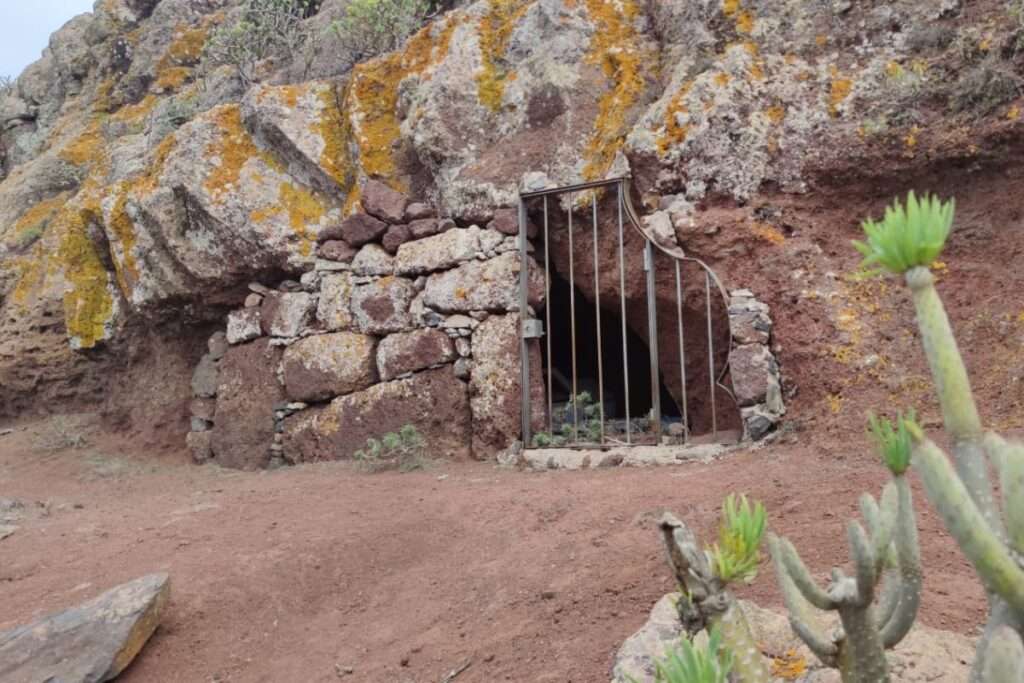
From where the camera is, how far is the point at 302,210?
659 centimetres

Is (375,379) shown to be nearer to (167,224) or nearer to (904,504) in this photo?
(167,224)

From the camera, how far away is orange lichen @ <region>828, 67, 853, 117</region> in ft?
16.8

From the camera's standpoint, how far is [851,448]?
4105mm

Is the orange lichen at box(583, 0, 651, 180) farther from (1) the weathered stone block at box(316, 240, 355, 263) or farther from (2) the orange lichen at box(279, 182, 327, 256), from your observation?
(2) the orange lichen at box(279, 182, 327, 256)

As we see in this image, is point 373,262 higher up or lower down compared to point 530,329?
higher up

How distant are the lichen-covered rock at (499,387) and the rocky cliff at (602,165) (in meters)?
0.92

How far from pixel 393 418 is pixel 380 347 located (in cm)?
58

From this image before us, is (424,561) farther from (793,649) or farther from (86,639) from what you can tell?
(793,649)

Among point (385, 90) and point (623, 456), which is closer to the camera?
point (623, 456)

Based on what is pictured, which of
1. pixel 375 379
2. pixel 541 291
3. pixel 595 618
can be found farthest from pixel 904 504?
pixel 375 379

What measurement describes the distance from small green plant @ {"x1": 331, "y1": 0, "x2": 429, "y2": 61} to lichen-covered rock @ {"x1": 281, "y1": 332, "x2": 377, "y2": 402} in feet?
11.2

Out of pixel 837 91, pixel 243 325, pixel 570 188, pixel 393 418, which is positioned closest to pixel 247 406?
pixel 243 325

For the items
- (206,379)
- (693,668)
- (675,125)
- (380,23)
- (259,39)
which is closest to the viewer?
(693,668)

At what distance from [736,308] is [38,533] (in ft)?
14.4
